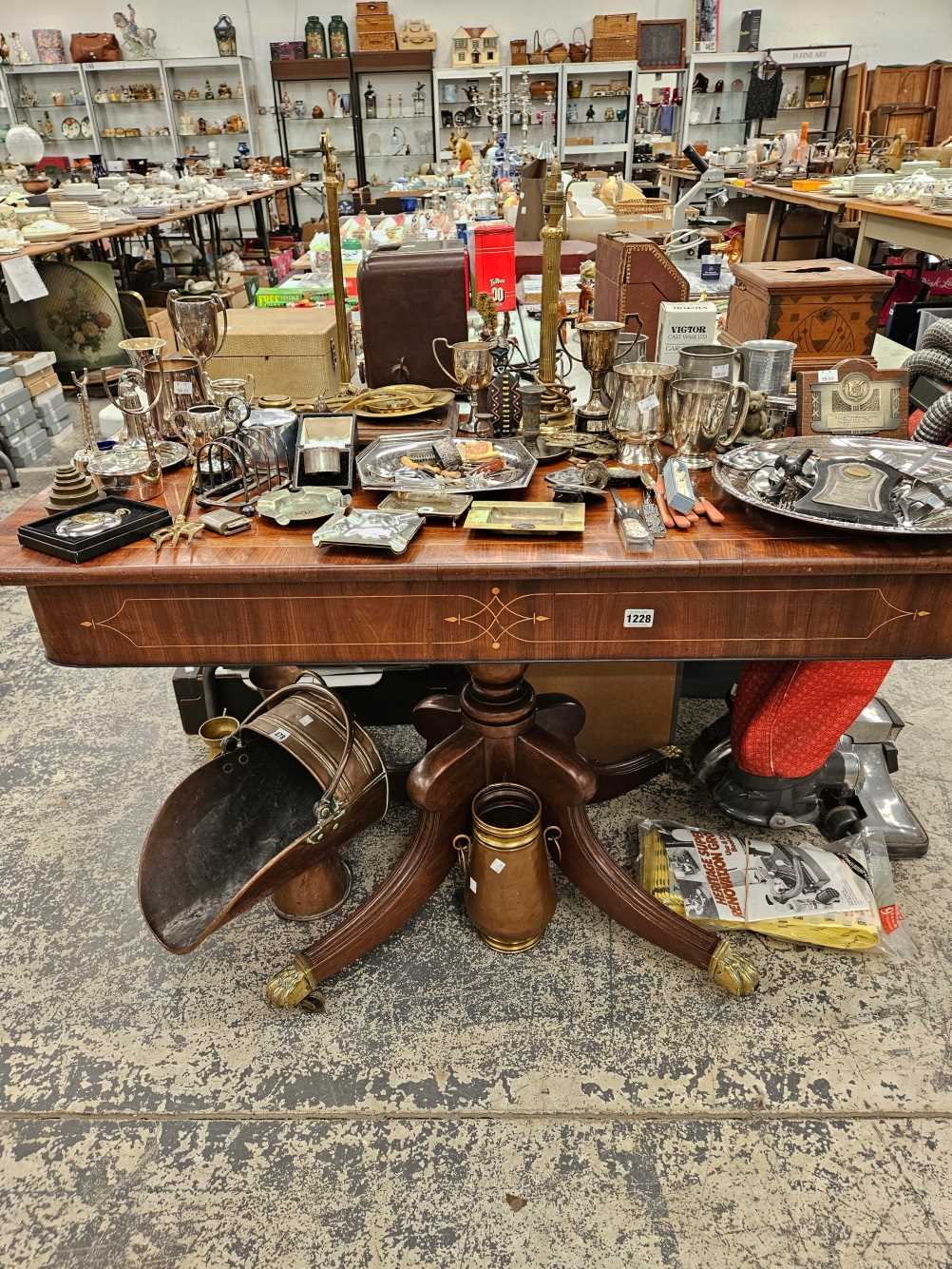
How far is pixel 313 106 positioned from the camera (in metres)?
9.90

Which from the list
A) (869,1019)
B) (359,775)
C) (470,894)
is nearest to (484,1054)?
(470,894)

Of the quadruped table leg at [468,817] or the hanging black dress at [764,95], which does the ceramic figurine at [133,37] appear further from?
the quadruped table leg at [468,817]

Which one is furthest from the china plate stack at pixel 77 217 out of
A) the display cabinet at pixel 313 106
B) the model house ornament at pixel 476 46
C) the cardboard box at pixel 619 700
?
the model house ornament at pixel 476 46

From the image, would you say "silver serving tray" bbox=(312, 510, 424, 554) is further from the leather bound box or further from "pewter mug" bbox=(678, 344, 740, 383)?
the leather bound box

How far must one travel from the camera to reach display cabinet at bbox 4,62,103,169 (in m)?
9.50

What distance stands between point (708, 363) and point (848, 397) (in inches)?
10.6

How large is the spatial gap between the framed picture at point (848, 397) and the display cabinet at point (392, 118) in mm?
9474

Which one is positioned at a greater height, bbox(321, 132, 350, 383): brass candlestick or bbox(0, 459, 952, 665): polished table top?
bbox(321, 132, 350, 383): brass candlestick

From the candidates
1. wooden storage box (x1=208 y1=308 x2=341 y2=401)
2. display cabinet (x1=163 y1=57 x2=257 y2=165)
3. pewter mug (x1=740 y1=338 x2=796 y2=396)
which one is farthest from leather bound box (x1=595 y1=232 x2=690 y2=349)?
display cabinet (x1=163 y1=57 x2=257 y2=165)

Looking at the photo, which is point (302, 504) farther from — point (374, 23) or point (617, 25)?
point (374, 23)

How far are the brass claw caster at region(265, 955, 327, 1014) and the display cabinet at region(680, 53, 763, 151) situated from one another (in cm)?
1045

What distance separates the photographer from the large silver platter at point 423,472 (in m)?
1.47

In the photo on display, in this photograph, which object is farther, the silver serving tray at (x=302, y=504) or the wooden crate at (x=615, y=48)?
the wooden crate at (x=615, y=48)

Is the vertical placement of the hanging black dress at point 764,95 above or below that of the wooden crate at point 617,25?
below
